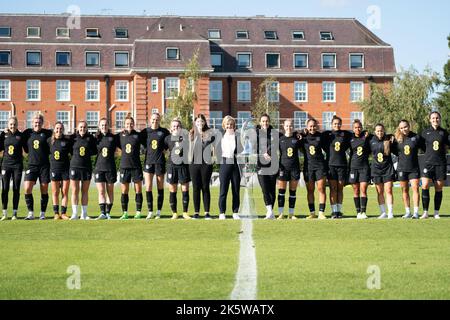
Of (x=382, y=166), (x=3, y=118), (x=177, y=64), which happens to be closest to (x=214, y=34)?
(x=177, y=64)

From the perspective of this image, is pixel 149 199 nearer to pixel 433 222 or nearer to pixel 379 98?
pixel 433 222

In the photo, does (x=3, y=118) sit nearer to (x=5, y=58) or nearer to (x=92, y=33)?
(x=5, y=58)

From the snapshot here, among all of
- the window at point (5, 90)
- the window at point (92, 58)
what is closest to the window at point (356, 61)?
the window at point (92, 58)

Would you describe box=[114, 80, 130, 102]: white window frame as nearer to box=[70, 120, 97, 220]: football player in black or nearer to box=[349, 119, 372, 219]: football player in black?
box=[70, 120, 97, 220]: football player in black

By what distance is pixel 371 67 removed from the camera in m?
79.6

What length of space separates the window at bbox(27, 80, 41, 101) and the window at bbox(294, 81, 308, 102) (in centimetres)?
2300

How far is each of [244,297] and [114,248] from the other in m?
4.72

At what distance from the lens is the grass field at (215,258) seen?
30.4 feet

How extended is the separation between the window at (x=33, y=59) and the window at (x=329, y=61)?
83.5 feet

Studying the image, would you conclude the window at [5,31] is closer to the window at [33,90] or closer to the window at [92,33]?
the window at [33,90]
